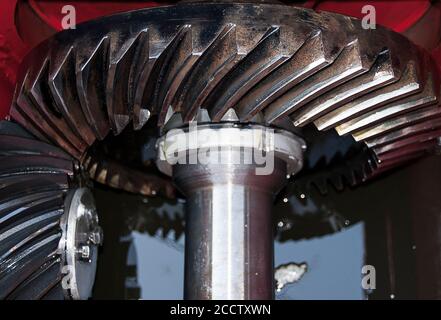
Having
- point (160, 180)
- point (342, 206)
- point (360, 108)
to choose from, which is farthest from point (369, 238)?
point (360, 108)

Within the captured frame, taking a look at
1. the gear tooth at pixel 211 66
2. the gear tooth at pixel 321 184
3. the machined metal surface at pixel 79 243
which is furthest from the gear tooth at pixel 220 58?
the gear tooth at pixel 321 184

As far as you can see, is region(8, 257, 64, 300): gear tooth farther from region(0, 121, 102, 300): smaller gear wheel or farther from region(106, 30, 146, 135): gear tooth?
region(106, 30, 146, 135): gear tooth

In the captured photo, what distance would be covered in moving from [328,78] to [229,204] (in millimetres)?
361

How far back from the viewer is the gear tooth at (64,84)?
156 centimetres

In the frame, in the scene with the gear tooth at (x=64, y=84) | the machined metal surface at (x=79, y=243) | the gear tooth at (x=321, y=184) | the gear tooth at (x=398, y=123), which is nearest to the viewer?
the gear tooth at (x=64, y=84)

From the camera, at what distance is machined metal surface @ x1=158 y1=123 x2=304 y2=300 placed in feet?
5.45

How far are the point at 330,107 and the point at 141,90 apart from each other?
0.36m

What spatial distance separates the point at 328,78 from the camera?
1.51 m

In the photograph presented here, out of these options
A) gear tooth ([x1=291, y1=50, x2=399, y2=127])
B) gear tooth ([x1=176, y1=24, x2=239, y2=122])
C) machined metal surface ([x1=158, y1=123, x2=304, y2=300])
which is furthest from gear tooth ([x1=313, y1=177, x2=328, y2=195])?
gear tooth ([x1=176, y1=24, x2=239, y2=122])

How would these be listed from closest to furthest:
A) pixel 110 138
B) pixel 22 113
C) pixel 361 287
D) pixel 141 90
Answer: pixel 141 90
pixel 22 113
pixel 110 138
pixel 361 287

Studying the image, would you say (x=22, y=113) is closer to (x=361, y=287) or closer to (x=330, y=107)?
(x=330, y=107)
